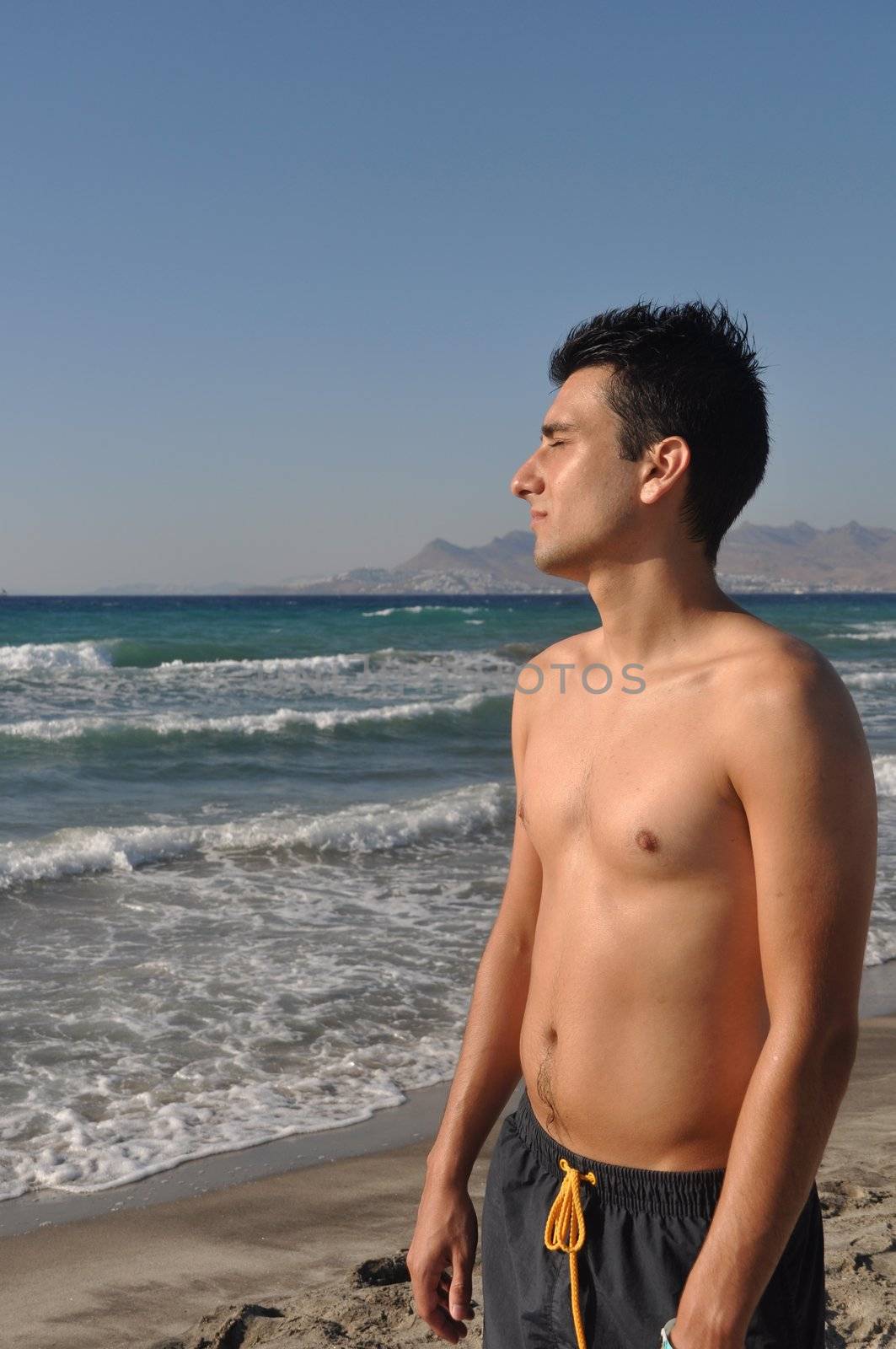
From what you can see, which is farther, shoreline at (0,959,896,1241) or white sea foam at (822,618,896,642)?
white sea foam at (822,618,896,642)

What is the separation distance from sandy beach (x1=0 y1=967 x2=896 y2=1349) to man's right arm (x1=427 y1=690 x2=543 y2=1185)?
4.92ft

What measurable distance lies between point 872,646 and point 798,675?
3983 cm

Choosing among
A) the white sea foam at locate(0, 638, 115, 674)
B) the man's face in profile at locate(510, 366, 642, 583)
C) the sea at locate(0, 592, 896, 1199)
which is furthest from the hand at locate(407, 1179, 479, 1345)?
the white sea foam at locate(0, 638, 115, 674)

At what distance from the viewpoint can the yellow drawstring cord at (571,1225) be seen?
5.22 feet

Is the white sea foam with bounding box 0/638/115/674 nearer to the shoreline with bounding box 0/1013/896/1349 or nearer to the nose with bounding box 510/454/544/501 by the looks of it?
the shoreline with bounding box 0/1013/896/1349

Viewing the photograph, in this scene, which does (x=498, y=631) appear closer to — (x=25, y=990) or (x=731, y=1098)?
(x=25, y=990)

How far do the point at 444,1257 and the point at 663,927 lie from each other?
26.0 inches

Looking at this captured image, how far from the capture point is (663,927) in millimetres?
1582

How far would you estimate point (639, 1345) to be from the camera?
154 centimetres

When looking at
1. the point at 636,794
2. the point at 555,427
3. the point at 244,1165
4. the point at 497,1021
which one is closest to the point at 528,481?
the point at 555,427

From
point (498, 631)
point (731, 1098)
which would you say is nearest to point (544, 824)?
point (731, 1098)

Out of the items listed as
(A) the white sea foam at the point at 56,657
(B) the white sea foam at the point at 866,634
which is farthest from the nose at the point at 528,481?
(B) the white sea foam at the point at 866,634

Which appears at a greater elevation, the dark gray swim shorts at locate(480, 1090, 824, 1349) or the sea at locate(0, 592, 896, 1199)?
the dark gray swim shorts at locate(480, 1090, 824, 1349)

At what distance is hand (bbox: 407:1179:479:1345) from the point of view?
181 centimetres
